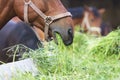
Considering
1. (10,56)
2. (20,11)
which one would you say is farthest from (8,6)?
(10,56)

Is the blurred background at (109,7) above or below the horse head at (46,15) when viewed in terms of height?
above

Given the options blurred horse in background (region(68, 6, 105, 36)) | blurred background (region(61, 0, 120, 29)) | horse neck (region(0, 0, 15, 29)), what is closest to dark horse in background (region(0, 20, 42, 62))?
horse neck (region(0, 0, 15, 29))

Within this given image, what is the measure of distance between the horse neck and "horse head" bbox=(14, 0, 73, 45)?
0.19 feet

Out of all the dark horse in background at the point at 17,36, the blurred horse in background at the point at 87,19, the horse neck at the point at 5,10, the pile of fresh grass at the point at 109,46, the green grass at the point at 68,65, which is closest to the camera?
the green grass at the point at 68,65

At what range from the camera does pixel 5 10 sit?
149 inches

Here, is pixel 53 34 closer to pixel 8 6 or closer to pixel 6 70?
pixel 8 6

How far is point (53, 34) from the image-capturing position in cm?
365

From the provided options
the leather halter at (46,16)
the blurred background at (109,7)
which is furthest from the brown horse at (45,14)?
the blurred background at (109,7)

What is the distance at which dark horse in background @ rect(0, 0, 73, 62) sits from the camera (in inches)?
142

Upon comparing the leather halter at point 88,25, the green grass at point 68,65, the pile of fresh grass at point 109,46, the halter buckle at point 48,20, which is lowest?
the green grass at point 68,65

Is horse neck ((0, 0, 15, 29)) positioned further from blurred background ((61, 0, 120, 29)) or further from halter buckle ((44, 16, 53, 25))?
blurred background ((61, 0, 120, 29))

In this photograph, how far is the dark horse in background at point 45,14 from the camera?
3609mm

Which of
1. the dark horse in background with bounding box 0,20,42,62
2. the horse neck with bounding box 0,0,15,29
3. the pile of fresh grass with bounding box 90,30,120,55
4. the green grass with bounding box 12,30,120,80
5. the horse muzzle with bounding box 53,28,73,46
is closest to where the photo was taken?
the green grass with bounding box 12,30,120,80

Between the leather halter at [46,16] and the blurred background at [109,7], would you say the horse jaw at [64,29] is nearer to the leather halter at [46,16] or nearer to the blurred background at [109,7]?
the leather halter at [46,16]
